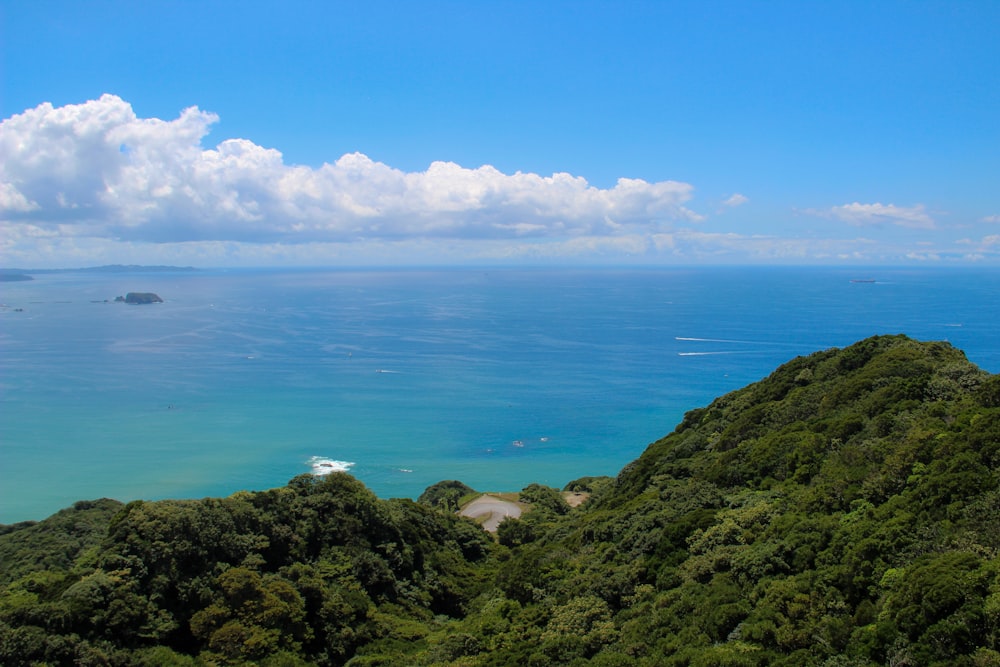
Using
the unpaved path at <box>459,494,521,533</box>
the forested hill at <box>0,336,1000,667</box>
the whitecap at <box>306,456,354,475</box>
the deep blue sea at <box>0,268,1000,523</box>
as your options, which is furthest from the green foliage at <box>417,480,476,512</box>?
the forested hill at <box>0,336,1000,667</box>

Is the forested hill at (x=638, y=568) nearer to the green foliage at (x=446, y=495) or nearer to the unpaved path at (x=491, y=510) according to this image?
the unpaved path at (x=491, y=510)

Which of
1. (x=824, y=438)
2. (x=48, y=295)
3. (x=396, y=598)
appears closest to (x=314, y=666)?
(x=396, y=598)

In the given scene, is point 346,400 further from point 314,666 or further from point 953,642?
point 953,642

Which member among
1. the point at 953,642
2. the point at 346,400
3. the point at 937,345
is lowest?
the point at 346,400

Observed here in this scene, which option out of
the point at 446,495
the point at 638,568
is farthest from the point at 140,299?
the point at 638,568

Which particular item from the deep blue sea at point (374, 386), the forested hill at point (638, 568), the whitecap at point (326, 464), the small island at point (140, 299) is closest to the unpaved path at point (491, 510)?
the forested hill at point (638, 568)

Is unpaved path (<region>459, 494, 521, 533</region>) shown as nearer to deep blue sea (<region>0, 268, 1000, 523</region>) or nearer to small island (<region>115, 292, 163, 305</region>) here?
deep blue sea (<region>0, 268, 1000, 523</region>)
